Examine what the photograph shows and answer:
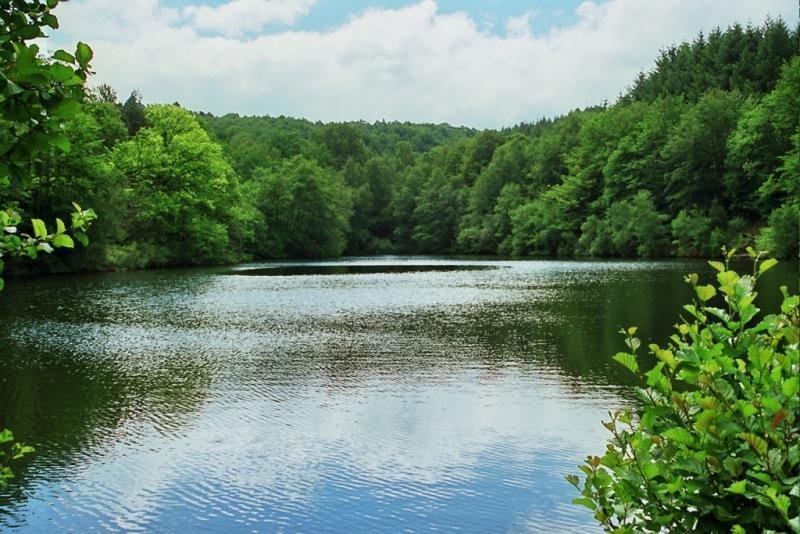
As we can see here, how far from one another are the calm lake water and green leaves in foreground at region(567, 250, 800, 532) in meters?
4.50

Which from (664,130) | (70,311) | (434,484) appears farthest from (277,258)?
(434,484)

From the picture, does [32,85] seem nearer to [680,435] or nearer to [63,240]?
[63,240]

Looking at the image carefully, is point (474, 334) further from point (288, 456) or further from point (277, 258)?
point (277, 258)

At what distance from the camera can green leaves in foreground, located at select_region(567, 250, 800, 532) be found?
2.49 m

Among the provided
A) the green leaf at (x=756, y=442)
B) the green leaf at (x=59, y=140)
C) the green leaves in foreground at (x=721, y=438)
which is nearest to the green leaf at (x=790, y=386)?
the green leaves in foreground at (x=721, y=438)

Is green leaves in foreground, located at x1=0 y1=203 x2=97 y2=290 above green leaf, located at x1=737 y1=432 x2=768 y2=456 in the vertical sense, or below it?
above

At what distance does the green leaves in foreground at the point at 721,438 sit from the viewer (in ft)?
8.18

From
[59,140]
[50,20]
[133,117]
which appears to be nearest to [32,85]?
[59,140]

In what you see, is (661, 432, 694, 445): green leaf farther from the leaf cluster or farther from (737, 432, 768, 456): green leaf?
the leaf cluster

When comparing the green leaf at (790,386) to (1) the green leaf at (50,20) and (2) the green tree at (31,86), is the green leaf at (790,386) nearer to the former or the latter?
(2) the green tree at (31,86)

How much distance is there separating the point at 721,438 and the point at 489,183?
92.1 metres

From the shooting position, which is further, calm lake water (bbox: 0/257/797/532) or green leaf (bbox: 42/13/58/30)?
calm lake water (bbox: 0/257/797/532)

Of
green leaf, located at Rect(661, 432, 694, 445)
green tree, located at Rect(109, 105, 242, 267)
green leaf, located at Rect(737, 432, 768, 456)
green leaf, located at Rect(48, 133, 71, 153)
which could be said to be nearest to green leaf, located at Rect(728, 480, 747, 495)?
green leaf, located at Rect(737, 432, 768, 456)

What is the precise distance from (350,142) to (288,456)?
395ft
